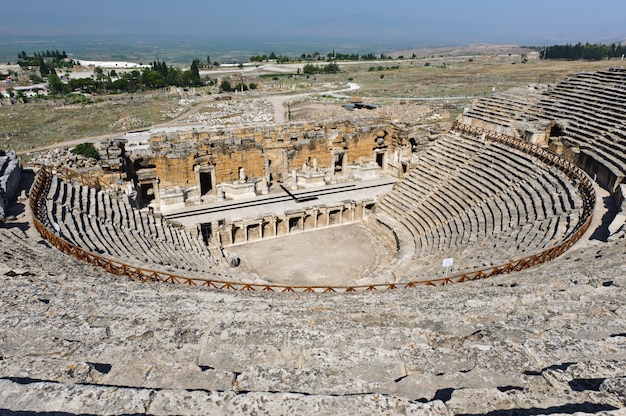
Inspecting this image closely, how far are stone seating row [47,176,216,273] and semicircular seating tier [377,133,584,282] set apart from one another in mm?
8747

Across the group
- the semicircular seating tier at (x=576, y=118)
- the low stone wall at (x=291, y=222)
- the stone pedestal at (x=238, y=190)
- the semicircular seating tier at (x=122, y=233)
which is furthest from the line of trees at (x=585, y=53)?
the semicircular seating tier at (x=122, y=233)

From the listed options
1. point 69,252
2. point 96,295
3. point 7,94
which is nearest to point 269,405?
point 96,295

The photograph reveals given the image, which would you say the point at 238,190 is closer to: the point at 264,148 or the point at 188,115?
the point at 264,148

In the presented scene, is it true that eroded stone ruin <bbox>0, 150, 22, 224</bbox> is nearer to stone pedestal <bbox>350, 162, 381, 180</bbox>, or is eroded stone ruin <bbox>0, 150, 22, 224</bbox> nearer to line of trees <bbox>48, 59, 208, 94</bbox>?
stone pedestal <bbox>350, 162, 381, 180</bbox>

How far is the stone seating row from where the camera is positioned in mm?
14672

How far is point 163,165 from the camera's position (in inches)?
926

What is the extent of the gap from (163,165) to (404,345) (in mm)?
19829

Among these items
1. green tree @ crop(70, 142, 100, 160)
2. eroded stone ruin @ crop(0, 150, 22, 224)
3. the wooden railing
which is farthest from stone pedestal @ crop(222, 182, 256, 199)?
green tree @ crop(70, 142, 100, 160)

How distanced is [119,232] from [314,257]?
891 centimetres

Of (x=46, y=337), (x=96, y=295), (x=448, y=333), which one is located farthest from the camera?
(x=96, y=295)

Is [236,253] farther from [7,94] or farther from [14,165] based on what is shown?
[7,94]

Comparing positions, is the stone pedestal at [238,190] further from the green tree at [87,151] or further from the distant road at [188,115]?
the distant road at [188,115]

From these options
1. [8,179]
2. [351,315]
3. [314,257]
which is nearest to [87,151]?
[8,179]

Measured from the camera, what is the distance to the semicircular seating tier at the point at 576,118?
20.1 m
